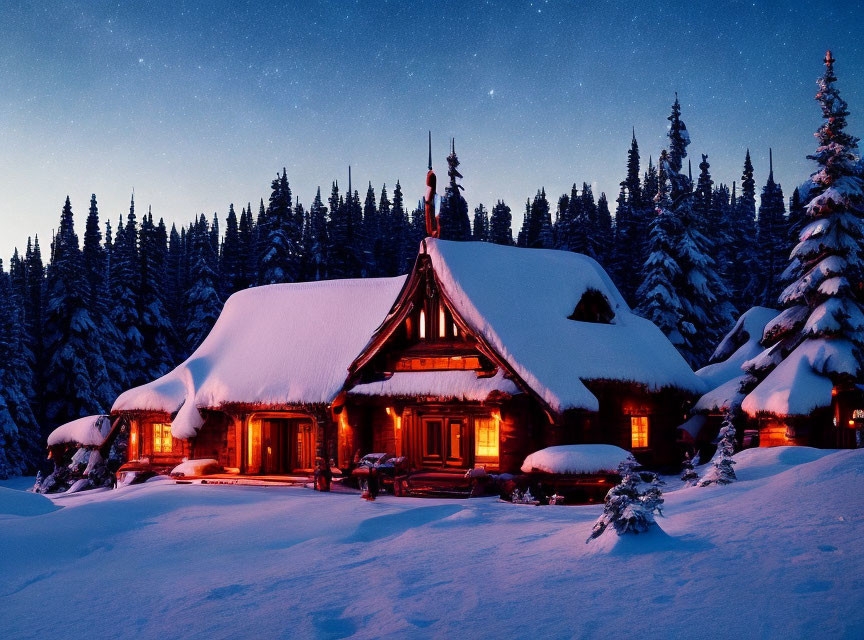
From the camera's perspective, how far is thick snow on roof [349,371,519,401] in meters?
21.1

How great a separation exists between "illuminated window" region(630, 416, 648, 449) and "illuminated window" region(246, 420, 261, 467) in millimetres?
13542

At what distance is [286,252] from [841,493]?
139ft

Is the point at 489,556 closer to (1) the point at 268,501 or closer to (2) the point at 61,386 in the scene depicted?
(1) the point at 268,501

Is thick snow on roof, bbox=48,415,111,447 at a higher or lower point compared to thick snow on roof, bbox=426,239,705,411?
lower

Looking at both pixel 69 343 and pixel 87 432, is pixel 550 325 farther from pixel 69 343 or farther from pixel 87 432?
pixel 69 343

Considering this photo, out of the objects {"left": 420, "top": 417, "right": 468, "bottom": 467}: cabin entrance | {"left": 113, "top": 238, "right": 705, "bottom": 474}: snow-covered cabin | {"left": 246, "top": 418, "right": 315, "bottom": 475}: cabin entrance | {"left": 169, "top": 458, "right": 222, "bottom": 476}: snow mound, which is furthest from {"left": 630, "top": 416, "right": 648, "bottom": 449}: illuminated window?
{"left": 169, "top": 458, "right": 222, "bottom": 476}: snow mound

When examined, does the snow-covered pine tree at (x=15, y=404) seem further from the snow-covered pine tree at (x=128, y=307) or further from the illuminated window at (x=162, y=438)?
the illuminated window at (x=162, y=438)

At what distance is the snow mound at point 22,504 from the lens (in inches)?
599

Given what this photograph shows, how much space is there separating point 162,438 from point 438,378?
1244 centimetres

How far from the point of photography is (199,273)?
52062mm

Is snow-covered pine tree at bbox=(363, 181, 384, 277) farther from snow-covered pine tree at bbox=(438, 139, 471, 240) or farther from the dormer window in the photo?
the dormer window

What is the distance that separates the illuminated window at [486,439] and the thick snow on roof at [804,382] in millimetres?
8265

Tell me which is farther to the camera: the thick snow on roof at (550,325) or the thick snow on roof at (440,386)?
the thick snow on roof at (440,386)

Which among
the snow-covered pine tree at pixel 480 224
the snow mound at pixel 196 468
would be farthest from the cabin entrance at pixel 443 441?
the snow-covered pine tree at pixel 480 224
